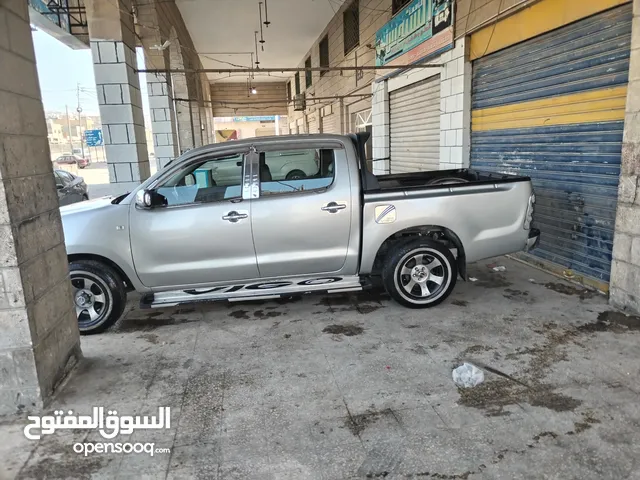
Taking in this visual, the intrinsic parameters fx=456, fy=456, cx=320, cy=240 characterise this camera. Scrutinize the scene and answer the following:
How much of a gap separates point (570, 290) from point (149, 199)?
477cm

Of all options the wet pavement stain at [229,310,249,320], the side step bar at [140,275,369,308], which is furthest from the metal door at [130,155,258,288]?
the wet pavement stain at [229,310,249,320]

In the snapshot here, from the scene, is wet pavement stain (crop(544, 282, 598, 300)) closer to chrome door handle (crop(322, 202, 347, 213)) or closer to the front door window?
chrome door handle (crop(322, 202, 347, 213))

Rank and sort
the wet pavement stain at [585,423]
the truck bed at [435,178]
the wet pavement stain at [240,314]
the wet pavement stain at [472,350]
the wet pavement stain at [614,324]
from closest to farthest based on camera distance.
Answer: the wet pavement stain at [585,423]
the wet pavement stain at [472,350]
the wet pavement stain at [614,324]
the wet pavement stain at [240,314]
the truck bed at [435,178]

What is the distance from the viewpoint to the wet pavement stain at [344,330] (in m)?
4.38

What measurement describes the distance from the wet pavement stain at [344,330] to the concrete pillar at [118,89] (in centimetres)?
493

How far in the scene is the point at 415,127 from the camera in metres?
10.2

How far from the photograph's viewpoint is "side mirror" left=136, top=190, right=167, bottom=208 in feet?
14.4

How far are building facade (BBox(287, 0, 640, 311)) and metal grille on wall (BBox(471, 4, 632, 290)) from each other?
1 centimetres

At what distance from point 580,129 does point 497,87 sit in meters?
1.93

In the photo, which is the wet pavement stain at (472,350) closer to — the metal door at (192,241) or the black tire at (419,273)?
the black tire at (419,273)

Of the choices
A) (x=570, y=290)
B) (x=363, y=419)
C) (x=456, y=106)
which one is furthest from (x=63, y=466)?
(x=456, y=106)

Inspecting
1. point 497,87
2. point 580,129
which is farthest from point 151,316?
point 497,87

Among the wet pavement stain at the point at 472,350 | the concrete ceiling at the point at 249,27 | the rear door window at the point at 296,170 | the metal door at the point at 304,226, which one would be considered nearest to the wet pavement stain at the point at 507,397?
the wet pavement stain at the point at 472,350

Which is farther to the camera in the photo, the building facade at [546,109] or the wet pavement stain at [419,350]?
the building facade at [546,109]
